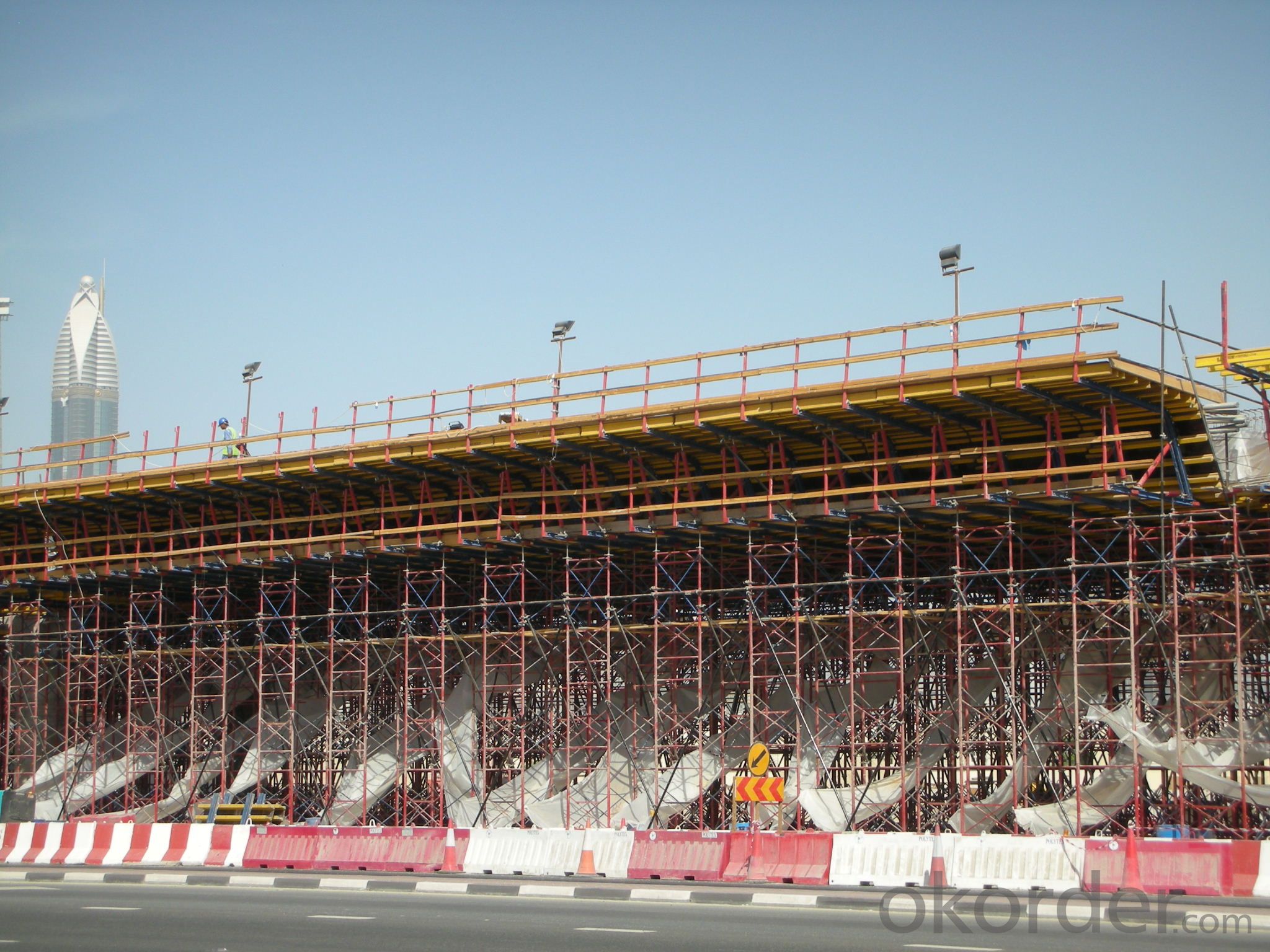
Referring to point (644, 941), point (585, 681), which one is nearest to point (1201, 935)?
point (644, 941)

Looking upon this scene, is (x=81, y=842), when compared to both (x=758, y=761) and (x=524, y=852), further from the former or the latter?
(x=758, y=761)

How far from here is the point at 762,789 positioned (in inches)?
970

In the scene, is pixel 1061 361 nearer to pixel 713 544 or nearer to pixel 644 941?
pixel 713 544

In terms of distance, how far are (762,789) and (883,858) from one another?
6.84 ft

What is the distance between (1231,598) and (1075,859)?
21.5 feet

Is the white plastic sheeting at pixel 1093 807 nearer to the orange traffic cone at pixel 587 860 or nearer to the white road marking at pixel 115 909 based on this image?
the orange traffic cone at pixel 587 860

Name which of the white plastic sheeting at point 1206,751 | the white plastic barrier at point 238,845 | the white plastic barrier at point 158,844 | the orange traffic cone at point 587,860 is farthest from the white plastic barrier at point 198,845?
the white plastic sheeting at point 1206,751

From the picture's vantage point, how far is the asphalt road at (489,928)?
16547 millimetres

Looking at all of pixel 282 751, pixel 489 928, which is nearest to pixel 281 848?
pixel 282 751

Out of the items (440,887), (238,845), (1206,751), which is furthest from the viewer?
(238,845)

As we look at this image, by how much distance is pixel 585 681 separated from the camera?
114 feet

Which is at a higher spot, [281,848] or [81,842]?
[281,848]

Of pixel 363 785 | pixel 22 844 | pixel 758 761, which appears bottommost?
pixel 22 844

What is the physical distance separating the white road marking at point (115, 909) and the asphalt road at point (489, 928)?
0.04 metres
